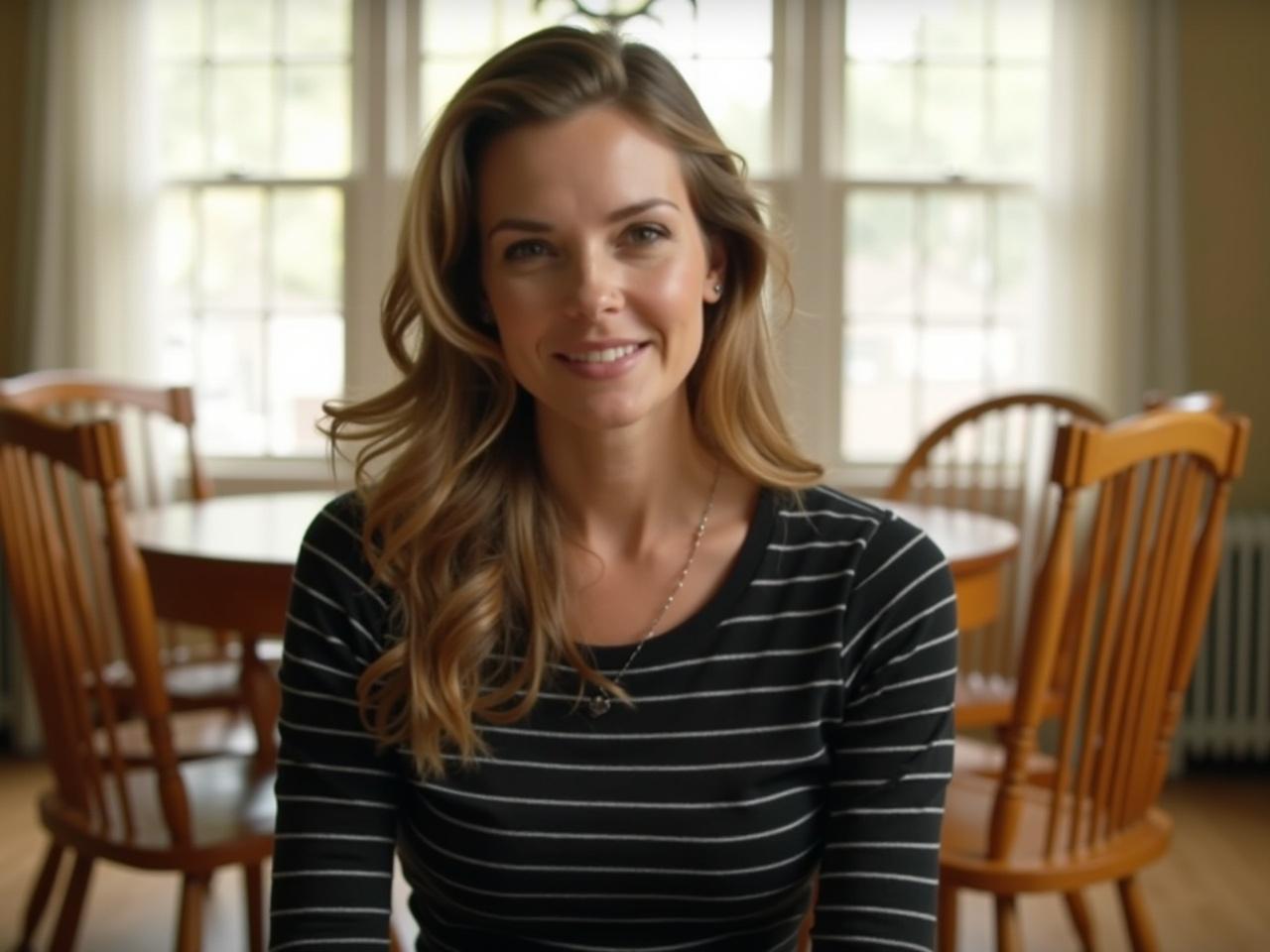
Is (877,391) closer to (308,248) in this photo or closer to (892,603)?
(308,248)

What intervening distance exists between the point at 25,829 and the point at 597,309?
294 cm

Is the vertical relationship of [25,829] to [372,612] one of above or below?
below

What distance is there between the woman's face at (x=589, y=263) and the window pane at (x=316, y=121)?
125 inches

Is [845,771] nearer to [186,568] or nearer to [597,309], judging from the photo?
[597,309]

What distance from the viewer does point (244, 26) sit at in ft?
14.7

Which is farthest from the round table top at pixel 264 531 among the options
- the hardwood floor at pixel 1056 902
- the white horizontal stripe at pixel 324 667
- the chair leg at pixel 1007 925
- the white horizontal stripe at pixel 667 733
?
the white horizontal stripe at pixel 324 667

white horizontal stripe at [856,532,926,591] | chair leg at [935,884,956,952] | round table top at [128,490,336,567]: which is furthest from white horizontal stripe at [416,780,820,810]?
chair leg at [935,884,956,952]

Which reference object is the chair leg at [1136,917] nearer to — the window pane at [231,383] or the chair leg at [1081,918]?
the chair leg at [1081,918]

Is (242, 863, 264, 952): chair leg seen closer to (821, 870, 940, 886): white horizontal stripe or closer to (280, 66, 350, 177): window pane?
(821, 870, 940, 886): white horizontal stripe

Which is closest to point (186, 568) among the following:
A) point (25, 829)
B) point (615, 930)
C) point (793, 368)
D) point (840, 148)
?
point (615, 930)

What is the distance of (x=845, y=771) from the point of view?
55.4 inches

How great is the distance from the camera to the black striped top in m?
1.37

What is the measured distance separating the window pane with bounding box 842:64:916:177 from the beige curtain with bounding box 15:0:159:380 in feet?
6.15

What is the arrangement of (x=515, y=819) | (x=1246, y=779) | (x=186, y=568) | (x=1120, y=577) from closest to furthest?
(x=515, y=819), (x=1120, y=577), (x=186, y=568), (x=1246, y=779)
